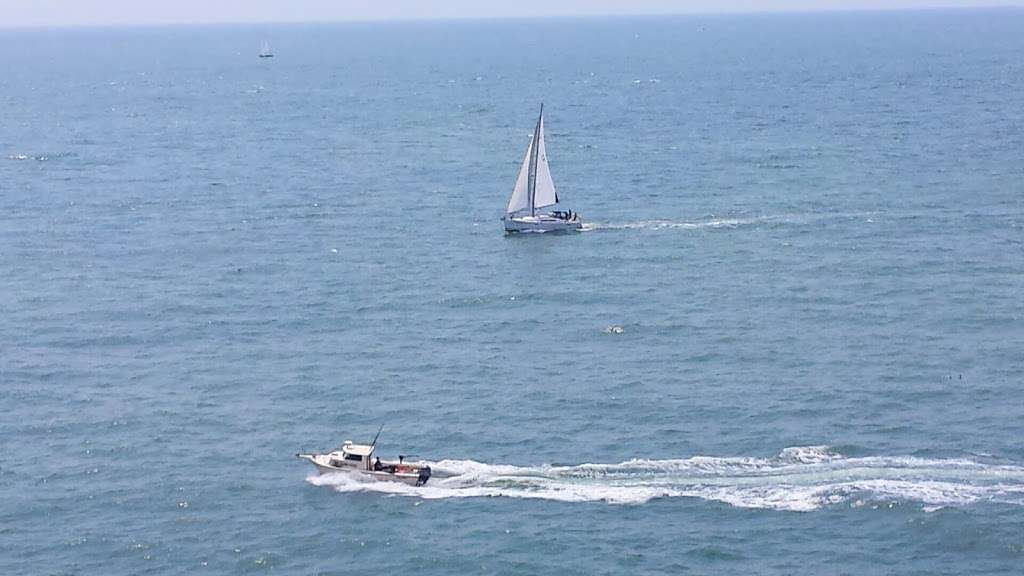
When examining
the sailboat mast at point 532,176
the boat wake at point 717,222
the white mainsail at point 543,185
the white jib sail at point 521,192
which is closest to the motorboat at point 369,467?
the boat wake at point 717,222

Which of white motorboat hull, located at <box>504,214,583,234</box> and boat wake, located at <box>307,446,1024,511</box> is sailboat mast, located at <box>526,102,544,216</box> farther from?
boat wake, located at <box>307,446,1024,511</box>

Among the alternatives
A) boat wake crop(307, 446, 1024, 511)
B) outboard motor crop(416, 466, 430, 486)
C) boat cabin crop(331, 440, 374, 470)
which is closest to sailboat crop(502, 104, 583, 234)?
boat wake crop(307, 446, 1024, 511)

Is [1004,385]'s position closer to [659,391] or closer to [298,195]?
[659,391]

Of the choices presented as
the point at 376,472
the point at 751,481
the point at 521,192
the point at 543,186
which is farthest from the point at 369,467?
the point at 543,186

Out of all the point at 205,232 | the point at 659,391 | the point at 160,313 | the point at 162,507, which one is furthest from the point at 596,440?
the point at 205,232

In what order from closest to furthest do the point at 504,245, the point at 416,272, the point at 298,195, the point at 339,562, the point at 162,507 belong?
the point at 339,562 < the point at 162,507 < the point at 416,272 < the point at 504,245 < the point at 298,195

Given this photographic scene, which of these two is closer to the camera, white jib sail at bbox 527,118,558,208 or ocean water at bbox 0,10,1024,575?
ocean water at bbox 0,10,1024,575

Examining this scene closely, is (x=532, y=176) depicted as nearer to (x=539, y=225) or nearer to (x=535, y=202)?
(x=535, y=202)
